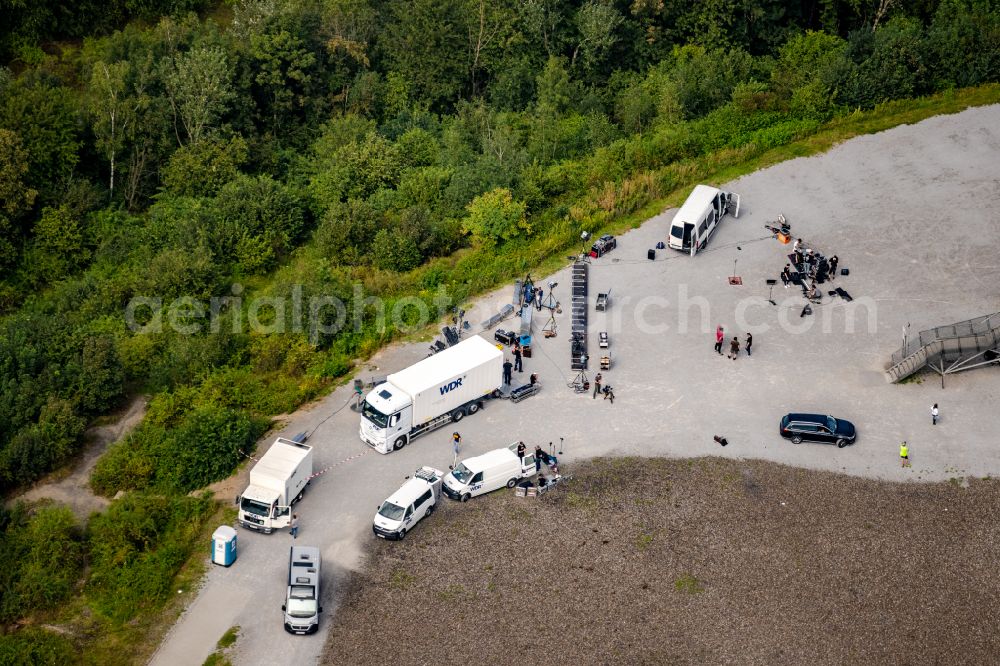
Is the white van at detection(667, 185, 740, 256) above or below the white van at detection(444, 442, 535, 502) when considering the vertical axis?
above

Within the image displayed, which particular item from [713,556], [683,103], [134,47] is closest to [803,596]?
[713,556]

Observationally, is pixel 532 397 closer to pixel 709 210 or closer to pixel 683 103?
pixel 709 210

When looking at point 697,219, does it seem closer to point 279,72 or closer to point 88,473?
point 88,473

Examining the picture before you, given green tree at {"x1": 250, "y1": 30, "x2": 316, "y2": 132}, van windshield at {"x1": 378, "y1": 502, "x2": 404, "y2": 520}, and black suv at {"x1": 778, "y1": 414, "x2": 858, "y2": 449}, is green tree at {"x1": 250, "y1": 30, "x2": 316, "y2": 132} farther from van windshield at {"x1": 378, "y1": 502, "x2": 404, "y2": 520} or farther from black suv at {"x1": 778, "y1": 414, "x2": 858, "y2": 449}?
black suv at {"x1": 778, "y1": 414, "x2": 858, "y2": 449}

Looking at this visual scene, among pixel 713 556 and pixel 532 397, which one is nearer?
pixel 713 556

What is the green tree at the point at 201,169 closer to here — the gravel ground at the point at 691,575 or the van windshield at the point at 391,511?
the van windshield at the point at 391,511

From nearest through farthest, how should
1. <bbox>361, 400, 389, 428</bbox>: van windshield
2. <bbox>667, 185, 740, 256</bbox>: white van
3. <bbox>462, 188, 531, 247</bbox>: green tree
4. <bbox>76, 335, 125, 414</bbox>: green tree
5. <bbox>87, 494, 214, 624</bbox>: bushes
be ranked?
<bbox>87, 494, 214, 624</bbox>: bushes, <bbox>361, 400, 389, 428</bbox>: van windshield, <bbox>76, 335, 125, 414</bbox>: green tree, <bbox>667, 185, 740, 256</bbox>: white van, <bbox>462, 188, 531, 247</bbox>: green tree

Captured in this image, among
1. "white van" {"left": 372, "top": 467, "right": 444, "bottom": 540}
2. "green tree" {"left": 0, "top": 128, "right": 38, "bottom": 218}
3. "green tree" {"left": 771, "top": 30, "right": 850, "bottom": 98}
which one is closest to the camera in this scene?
"white van" {"left": 372, "top": 467, "right": 444, "bottom": 540}

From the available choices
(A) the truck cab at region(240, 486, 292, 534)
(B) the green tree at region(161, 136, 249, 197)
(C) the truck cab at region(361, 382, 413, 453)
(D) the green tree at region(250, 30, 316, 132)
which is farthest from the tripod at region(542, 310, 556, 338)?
(D) the green tree at region(250, 30, 316, 132)
